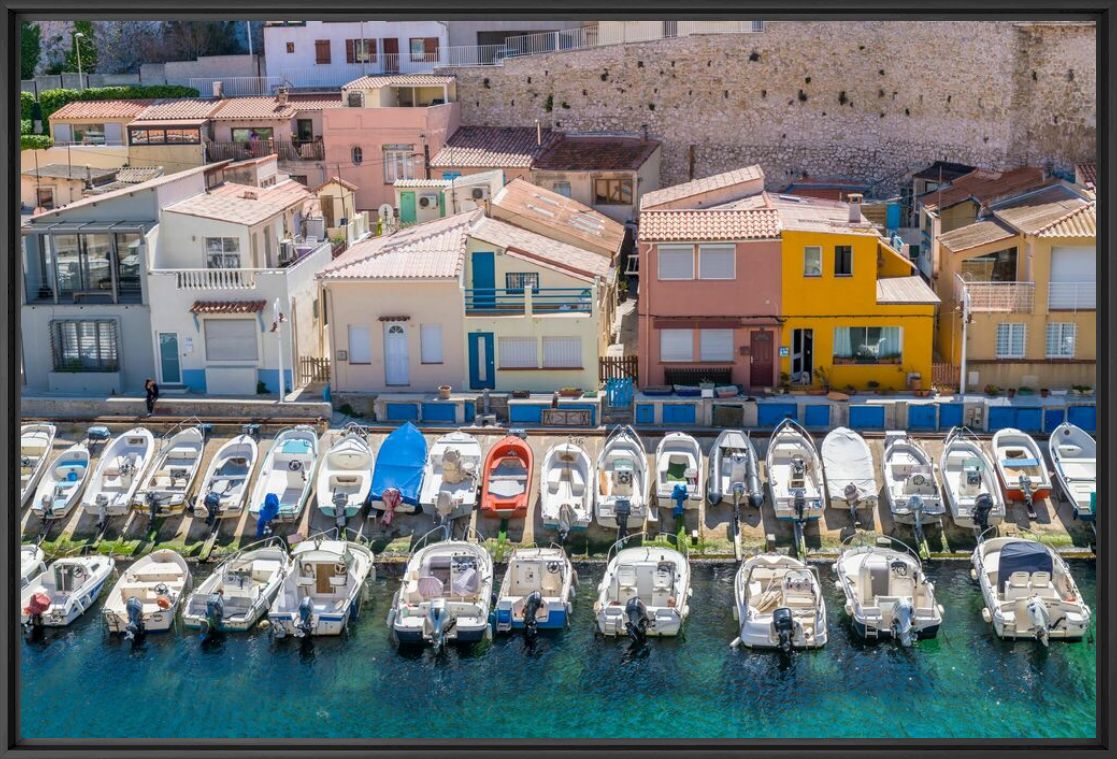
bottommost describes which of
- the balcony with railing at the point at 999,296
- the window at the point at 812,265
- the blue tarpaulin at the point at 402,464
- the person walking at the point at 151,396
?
the blue tarpaulin at the point at 402,464

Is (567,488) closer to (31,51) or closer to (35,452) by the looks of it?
(35,452)

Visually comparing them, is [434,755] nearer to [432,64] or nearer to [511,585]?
[511,585]

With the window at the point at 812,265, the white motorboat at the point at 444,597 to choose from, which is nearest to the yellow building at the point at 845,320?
the window at the point at 812,265

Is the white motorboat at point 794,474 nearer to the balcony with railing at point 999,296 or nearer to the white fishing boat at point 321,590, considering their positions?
the balcony with railing at point 999,296

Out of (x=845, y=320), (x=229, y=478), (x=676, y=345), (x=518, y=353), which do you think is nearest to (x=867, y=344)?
(x=845, y=320)

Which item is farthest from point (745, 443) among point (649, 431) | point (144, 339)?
point (144, 339)

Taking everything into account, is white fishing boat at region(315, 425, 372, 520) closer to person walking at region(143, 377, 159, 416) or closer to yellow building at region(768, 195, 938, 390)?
person walking at region(143, 377, 159, 416)
